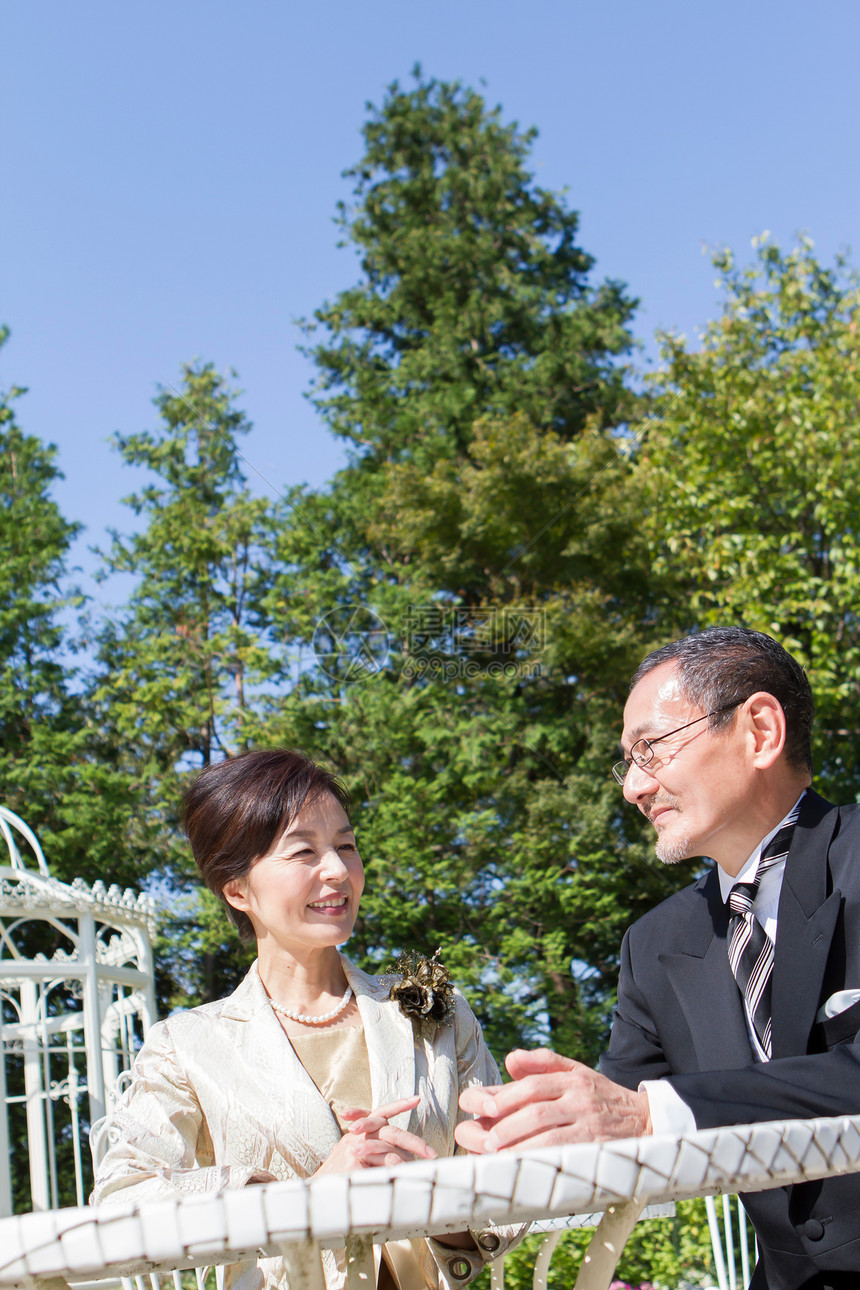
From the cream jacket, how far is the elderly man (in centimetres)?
32

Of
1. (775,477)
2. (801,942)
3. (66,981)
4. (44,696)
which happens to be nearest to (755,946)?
(801,942)

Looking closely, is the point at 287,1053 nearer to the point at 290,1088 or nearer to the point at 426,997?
the point at 290,1088

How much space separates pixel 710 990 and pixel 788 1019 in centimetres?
24

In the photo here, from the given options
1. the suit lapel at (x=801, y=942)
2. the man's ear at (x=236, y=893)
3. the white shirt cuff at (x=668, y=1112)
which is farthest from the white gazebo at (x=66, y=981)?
the white shirt cuff at (x=668, y=1112)

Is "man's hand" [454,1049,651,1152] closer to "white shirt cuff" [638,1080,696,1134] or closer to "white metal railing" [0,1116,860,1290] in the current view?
"white shirt cuff" [638,1080,696,1134]

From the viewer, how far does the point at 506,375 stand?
1317 centimetres

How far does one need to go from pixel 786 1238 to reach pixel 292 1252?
120cm

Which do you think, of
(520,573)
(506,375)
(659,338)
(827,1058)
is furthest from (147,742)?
(827,1058)

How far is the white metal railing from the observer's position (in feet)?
2.67

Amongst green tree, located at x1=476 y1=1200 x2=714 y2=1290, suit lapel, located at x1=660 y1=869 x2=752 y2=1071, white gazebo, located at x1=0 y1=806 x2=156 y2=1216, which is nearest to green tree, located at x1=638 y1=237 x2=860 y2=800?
→ green tree, located at x1=476 y1=1200 x2=714 y2=1290

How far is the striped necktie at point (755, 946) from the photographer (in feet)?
6.21

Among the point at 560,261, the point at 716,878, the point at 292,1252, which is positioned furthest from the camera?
the point at 560,261

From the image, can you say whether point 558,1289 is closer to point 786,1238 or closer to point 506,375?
point 786,1238

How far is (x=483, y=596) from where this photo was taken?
→ 11.8 m
